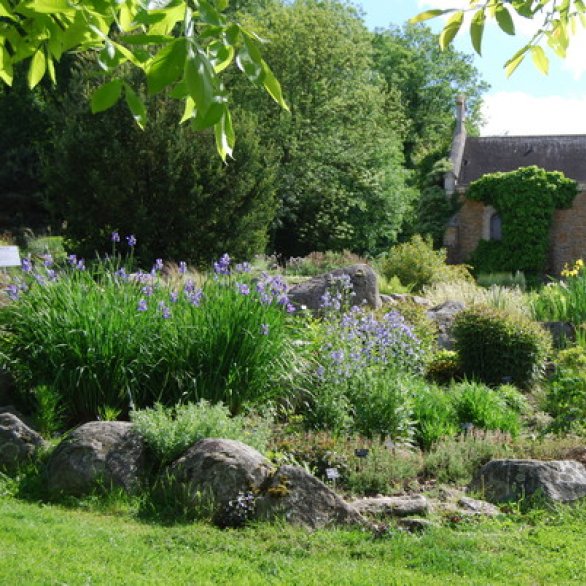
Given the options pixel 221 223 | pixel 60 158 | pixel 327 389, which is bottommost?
pixel 327 389

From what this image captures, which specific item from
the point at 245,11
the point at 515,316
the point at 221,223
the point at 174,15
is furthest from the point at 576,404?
the point at 245,11

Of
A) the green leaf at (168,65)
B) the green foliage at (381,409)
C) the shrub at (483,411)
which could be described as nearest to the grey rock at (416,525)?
the green foliage at (381,409)

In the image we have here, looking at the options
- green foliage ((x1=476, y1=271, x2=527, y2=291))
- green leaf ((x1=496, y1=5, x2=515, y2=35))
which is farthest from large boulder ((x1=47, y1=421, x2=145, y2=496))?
green foliage ((x1=476, y1=271, x2=527, y2=291))

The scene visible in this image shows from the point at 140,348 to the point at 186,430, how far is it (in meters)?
1.39

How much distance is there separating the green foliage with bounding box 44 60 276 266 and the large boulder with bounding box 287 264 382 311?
181 inches

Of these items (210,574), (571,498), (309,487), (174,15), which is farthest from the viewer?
(571,498)

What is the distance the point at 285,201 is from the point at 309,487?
73.7ft

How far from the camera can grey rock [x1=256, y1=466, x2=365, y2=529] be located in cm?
540

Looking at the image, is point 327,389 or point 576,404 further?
point 576,404

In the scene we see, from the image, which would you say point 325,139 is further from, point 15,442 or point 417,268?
point 15,442

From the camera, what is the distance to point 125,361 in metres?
7.43

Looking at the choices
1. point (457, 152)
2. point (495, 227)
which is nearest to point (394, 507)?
point (495, 227)

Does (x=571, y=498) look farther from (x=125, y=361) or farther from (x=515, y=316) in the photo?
(x=515, y=316)

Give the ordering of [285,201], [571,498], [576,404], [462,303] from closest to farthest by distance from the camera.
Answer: [571,498] → [576,404] → [462,303] → [285,201]
